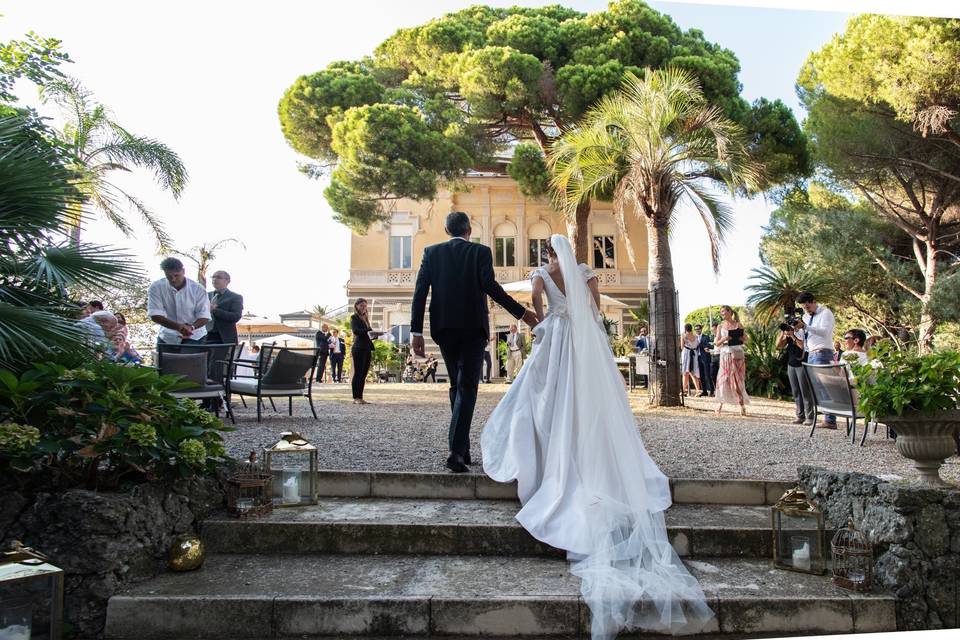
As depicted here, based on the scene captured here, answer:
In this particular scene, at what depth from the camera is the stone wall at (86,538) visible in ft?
9.10

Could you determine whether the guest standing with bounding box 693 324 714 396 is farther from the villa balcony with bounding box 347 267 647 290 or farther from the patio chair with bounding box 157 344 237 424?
the villa balcony with bounding box 347 267 647 290

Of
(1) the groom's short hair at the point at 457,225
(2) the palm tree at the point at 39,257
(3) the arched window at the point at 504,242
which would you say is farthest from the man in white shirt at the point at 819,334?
(3) the arched window at the point at 504,242

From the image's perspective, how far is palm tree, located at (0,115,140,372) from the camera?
3.14 metres

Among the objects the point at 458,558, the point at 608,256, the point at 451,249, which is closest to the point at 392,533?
the point at 458,558

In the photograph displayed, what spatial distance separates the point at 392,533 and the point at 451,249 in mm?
1949

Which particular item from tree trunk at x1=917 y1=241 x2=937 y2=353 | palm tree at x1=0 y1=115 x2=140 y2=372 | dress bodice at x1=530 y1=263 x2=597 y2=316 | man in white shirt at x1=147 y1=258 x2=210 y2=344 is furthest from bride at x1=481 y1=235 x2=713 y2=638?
tree trunk at x1=917 y1=241 x2=937 y2=353

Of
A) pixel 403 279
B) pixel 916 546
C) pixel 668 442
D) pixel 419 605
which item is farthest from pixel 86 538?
pixel 403 279

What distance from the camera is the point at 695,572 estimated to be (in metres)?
3.20

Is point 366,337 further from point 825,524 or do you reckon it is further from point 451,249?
point 825,524

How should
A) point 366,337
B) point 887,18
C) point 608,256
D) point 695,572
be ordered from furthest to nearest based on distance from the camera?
point 608,256, point 887,18, point 366,337, point 695,572

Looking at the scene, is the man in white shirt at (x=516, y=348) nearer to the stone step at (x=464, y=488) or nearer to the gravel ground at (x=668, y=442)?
the gravel ground at (x=668, y=442)

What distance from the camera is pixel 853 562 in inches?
123

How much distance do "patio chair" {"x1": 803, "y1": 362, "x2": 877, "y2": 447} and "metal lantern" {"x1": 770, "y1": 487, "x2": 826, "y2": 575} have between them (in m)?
3.05

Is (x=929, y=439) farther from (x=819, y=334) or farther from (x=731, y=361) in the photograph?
(x=731, y=361)
